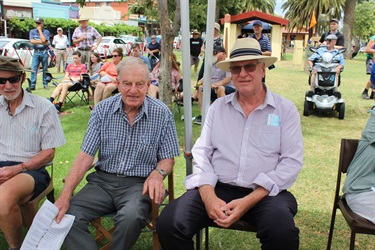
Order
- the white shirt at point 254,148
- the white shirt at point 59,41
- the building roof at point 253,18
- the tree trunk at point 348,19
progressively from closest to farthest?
the white shirt at point 254,148 < the white shirt at point 59,41 < the building roof at point 253,18 < the tree trunk at point 348,19

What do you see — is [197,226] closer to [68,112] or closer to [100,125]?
[100,125]

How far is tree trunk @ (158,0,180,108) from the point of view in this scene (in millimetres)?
5948

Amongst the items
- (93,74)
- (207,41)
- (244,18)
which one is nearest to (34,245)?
(207,41)

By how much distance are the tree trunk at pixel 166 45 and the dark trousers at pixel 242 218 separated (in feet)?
12.8

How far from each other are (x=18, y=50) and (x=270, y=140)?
55.6ft

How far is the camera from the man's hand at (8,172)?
269cm

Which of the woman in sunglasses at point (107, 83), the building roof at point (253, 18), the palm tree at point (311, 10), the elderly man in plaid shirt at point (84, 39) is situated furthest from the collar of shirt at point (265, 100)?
the palm tree at point (311, 10)

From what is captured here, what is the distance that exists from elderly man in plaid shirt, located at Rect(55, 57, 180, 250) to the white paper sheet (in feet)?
0.72

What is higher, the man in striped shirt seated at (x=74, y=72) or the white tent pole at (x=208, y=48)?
the white tent pole at (x=208, y=48)

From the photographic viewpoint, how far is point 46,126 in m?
2.94

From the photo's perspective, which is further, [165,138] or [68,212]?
[165,138]

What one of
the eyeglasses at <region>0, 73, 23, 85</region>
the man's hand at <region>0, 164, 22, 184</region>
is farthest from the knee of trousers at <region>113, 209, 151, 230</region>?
the eyeglasses at <region>0, 73, 23, 85</region>

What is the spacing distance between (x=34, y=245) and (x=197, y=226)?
3.37 feet

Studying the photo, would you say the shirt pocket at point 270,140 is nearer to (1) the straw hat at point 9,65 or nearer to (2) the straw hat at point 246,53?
(2) the straw hat at point 246,53
